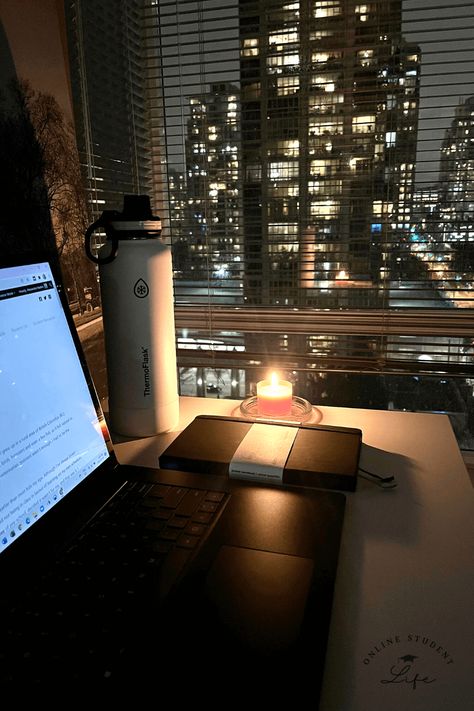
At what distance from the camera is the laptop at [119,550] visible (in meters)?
0.46

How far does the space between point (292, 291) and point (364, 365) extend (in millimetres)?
293

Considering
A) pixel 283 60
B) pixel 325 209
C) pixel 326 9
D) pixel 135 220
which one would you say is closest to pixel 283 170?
pixel 325 209

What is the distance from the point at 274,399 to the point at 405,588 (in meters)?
0.56

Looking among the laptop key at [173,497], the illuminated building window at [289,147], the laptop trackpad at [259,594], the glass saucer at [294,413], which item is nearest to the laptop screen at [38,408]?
the laptop key at [173,497]

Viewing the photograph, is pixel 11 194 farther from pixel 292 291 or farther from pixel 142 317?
pixel 292 291

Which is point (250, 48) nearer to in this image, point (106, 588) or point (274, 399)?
point (274, 399)

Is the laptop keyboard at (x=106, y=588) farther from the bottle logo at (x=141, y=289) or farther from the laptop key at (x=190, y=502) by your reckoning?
the bottle logo at (x=141, y=289)

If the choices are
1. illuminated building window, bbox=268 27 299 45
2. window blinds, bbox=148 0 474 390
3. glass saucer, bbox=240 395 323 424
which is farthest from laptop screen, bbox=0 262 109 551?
illuminated building window, bbox=268 27 299 45

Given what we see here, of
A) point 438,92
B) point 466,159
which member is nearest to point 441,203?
point 466,159

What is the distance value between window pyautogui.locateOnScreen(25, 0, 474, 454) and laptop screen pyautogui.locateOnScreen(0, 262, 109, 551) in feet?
2.09

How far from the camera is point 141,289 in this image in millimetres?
960

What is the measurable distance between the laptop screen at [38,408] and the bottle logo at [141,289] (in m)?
0.20

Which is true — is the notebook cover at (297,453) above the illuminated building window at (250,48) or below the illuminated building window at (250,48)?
below

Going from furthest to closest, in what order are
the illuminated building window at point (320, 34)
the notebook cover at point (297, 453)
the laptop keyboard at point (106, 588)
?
1. the illuminated building window at point (320, 34)
2. the notebook cover at point (297, 453)
3. the laptop keyboard at point (106, 588)
